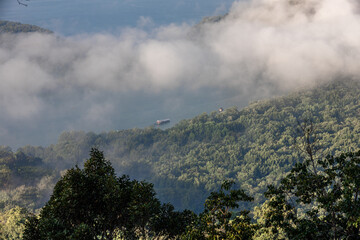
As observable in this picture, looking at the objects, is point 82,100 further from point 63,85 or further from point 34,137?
point 34,137

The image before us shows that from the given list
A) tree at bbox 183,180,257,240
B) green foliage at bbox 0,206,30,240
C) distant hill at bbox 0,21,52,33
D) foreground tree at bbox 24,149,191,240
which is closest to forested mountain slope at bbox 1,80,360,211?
green foliage at bbox 0,206,30,240

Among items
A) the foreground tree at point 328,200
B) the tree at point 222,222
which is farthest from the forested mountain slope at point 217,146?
the foreground tree at point 328,200

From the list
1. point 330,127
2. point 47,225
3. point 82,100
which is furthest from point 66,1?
point 47,225

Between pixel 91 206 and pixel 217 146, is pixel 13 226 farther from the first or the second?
pixel 217 146

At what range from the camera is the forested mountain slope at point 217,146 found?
247 ft

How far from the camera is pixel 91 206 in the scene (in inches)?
448

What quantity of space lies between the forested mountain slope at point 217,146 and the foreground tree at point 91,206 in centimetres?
5791

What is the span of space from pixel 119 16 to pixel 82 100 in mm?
43297

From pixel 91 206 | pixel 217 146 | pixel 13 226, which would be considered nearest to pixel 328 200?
pixel 91 206

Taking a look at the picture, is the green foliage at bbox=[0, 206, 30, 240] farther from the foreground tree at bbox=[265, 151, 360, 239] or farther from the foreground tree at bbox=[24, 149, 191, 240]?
the foreground tree at bbox=[265, 151, 360, 239]

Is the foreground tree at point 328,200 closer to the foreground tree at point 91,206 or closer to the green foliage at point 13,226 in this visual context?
the foreground tree at point 91,206

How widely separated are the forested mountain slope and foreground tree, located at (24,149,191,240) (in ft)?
190

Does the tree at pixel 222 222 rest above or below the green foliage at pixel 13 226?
below

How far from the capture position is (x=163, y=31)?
170750mm
